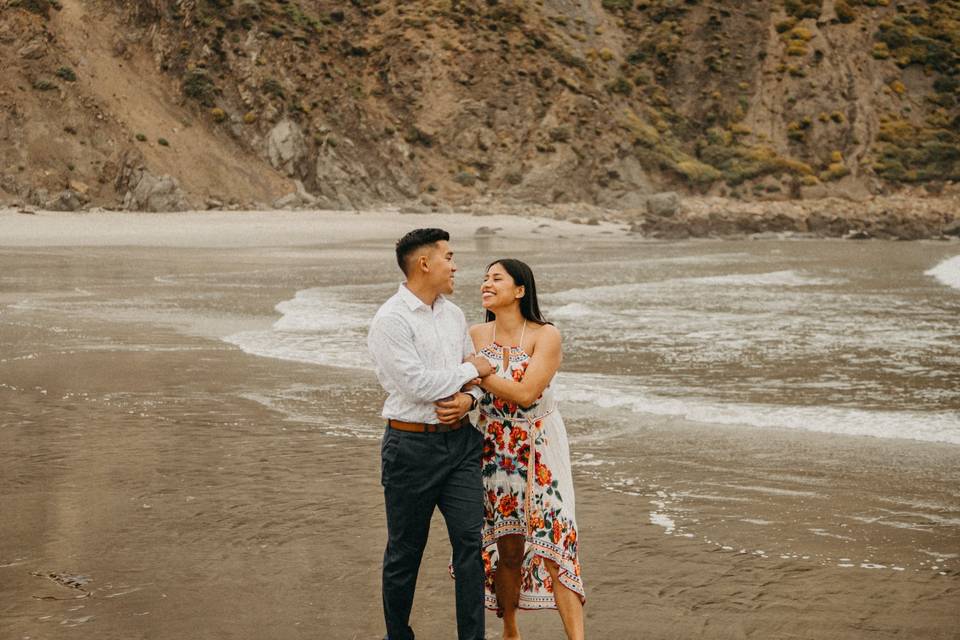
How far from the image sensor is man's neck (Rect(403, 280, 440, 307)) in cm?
416

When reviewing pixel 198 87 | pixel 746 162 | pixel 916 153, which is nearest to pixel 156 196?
pixel 198 87

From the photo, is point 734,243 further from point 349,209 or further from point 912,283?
point 912,283

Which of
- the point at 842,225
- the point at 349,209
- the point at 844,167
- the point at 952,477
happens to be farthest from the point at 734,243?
the point at 952,477

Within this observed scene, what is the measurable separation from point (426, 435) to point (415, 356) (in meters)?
0.28

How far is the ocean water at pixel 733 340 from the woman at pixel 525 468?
5.18m

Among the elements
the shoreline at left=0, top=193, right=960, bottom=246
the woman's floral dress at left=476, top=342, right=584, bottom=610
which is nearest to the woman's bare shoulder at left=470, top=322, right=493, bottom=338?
the woman's floral dress at left=476, top=342, right=584, bottom=610

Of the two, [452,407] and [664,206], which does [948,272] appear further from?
[452,407]

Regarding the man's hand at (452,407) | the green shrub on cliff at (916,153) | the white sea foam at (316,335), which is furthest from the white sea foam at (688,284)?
the green shrub on cliff at (916,153)

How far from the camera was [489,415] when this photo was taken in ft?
14.2

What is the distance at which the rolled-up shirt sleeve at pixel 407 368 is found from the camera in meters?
3.99

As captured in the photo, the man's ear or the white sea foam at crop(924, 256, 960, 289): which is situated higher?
the man's ear

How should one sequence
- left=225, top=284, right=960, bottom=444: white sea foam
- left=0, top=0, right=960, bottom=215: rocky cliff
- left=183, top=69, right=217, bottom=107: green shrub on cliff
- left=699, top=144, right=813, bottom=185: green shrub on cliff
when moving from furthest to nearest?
left=699, top=144, right=813, bottom=185: green shrub on cliff → left=183, top=69, right=217, bottom=107: green shrub on cliff → left=0, top=0, right=960, bottom=215: rocky cliff → left=225, top=284, right=960, bottom=444: white sea foam

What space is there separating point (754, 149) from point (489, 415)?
68371mm

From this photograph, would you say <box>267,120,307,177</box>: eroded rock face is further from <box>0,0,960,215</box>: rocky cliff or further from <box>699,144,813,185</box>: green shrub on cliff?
<box>699,144,813,185</box>: green shrub on cliff
